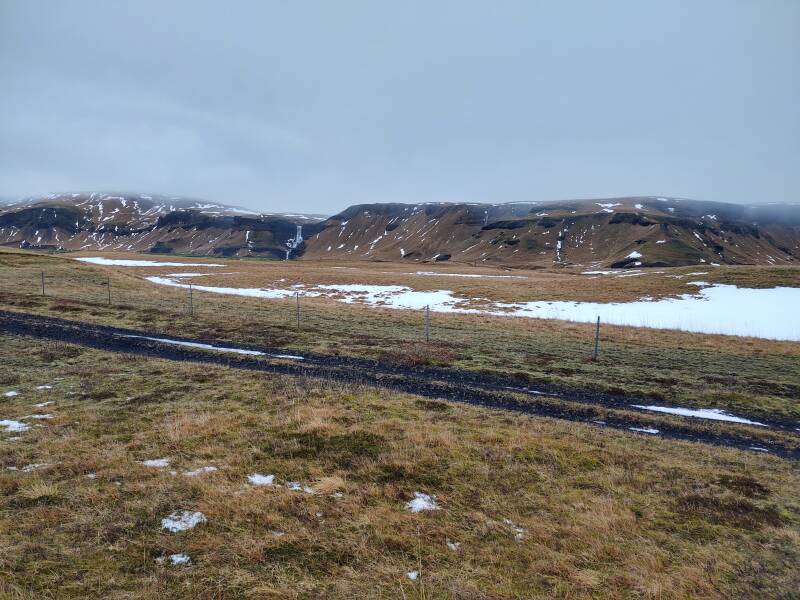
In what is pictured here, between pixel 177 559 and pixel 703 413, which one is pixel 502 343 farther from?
pixel 177 559

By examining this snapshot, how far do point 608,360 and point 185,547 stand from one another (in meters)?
19.7

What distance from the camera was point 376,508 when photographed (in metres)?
6.60

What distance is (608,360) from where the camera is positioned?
20.0 m

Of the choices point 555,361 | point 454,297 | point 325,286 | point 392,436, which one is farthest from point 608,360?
point 325,286

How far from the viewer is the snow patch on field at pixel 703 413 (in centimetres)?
1244

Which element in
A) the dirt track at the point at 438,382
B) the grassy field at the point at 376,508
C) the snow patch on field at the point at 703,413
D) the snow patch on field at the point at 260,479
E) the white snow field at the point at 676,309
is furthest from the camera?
the white snow field at the point at 676,309

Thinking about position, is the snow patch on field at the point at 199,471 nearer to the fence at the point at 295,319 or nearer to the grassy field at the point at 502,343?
the grassy field at the point at 502,343

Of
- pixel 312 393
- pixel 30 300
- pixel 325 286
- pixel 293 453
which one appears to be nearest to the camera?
pixel 293 453

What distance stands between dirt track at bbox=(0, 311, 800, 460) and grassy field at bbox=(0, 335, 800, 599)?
1.44 m

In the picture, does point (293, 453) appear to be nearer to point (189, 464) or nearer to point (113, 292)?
point (189, 464)

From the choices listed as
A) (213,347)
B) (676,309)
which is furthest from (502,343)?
(676,309)

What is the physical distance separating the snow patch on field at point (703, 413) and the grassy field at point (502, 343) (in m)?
0.65

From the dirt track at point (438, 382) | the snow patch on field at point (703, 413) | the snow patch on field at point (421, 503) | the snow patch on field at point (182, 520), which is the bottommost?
the snow patch on field at point (703, 413)

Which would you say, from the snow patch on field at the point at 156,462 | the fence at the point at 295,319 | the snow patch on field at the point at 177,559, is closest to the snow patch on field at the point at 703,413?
the fence at the point at 295,319
